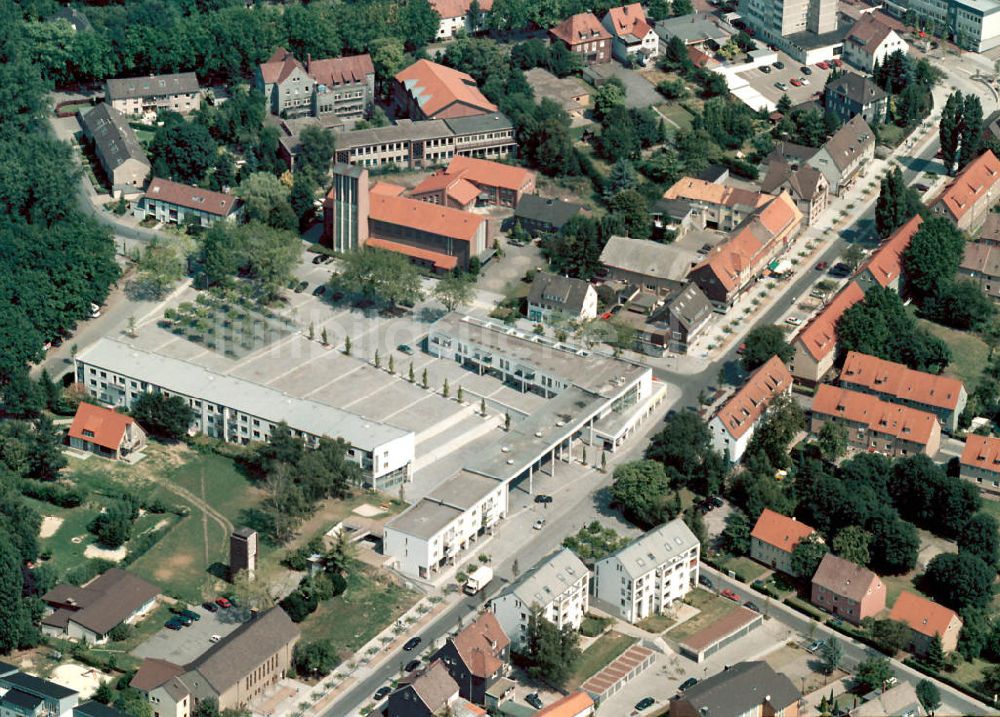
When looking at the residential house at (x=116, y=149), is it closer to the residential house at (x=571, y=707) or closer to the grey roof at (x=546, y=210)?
the grey roof at (x=546, y=210)

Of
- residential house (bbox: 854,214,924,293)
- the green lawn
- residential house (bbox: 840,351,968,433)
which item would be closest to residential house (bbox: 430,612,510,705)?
the green lawn

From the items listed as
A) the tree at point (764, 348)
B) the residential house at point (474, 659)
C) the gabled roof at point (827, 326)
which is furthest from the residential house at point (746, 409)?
the residential house at point (474, 659)

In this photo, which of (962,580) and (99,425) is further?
(99,425)

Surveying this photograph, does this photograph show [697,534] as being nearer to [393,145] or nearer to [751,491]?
[751,491]

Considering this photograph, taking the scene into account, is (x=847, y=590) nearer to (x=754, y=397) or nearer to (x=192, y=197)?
(x=754, y=397)

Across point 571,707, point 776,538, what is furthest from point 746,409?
point 571,707

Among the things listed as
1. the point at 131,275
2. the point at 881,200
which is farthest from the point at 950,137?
the point at 131,275
